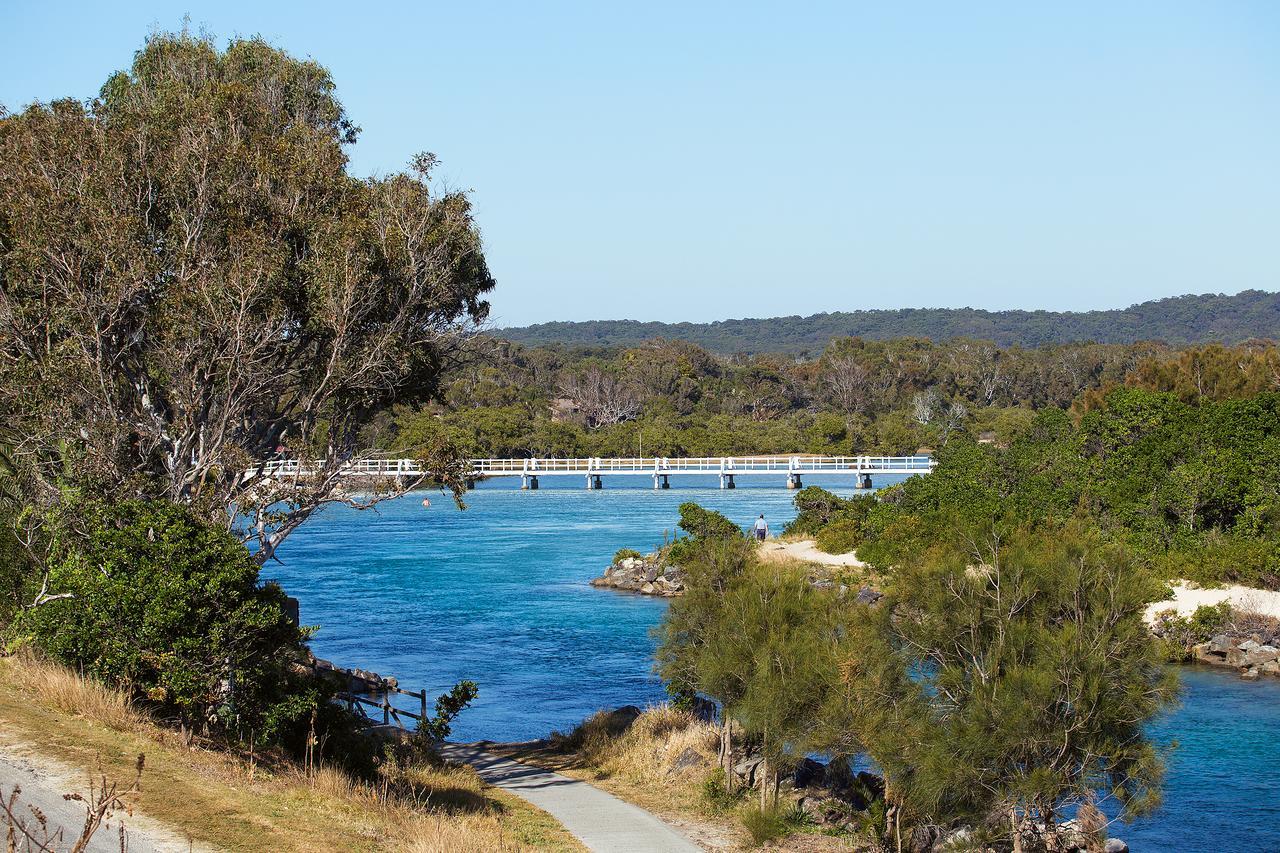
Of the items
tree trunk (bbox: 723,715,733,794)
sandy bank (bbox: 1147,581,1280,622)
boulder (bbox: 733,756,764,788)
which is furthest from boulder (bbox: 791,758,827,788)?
sandy bank (bbox: 1147,581,1280,622)

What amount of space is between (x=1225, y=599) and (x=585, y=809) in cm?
2592

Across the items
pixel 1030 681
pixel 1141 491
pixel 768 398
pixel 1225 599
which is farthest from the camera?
pixel 768 398

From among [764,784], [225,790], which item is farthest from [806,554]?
[225,790]

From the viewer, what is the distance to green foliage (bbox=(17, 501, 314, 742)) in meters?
15.2

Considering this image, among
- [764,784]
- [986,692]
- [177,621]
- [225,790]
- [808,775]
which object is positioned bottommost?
[808,775]

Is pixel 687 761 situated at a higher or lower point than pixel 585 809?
lower

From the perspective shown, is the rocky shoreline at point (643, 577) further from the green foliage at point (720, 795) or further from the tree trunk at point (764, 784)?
the tree trunk at point (764, 784)

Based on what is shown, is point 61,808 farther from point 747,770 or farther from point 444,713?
point 747,770

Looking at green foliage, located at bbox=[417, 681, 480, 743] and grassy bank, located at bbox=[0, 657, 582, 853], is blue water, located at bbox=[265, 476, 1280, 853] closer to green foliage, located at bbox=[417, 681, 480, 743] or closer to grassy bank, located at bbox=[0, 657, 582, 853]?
green foliage, located at bbox=[417, 681, 480, 743]

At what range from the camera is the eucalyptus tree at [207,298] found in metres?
17.8

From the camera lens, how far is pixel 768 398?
148000 mm

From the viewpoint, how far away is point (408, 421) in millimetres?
93750

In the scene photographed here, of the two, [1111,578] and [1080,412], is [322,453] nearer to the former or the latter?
[1111,578]

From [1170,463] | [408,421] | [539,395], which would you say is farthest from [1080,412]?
[539,395]
